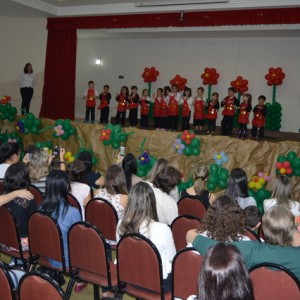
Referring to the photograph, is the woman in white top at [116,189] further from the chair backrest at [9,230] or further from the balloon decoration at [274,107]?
the balloon decoration at [274,107]

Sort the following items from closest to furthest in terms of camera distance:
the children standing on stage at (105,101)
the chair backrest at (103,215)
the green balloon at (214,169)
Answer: the chair backrest at (103,215)
the green balloon at (214,169)
the children standing on stage at (105,101)

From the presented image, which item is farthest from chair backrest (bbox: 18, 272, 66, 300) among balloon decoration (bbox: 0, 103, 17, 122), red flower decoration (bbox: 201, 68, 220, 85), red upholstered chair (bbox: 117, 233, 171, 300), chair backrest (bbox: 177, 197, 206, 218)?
red flower decoration (bbox: 201, 68, 220, 85)

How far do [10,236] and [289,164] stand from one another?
4.37m

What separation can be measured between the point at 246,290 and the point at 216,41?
Result: 10841 mm

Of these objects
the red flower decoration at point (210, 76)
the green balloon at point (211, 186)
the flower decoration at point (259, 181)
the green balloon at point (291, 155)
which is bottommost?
the green balloon at point (211, 186)

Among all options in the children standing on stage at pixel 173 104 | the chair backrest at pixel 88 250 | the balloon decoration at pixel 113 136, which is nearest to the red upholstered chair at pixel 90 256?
the chair backrest at pixel 88 250

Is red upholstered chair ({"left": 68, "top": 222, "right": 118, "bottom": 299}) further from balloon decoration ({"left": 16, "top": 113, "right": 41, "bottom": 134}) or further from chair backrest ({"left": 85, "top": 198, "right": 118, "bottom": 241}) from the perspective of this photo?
balloon decoration ({"left": 16, "top": 113, "right": 41, "bottom": 134})

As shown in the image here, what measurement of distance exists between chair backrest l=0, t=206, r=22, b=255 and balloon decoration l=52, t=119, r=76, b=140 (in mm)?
4900

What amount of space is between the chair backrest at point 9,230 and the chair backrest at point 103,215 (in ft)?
1.94

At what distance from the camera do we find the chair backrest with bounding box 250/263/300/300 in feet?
6.34

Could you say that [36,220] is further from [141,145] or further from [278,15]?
[278,15]

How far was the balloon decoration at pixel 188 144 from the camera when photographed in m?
6.78

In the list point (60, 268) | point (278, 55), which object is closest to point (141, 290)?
point (60, 268)

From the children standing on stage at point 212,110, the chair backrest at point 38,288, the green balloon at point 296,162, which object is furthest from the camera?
the children standing on stage at point 212,110
